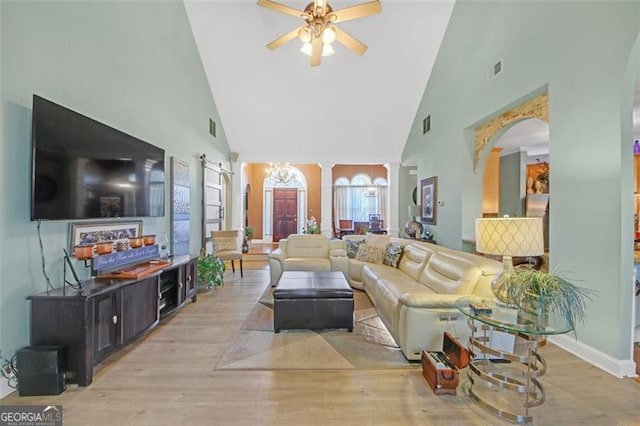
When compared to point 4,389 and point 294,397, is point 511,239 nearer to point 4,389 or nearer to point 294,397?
point 294,397

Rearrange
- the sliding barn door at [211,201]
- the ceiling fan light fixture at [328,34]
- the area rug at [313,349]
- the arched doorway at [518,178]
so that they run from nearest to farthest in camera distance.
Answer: the area rug at [313,349]
the ceiling fan light fixture at [328,34]
the sliding barn door at [211,201]
the arched doorway at [518,178]

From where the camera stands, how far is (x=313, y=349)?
2.93 metres

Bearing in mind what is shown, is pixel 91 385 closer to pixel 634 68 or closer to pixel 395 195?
pixel 634 68

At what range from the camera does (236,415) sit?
2.00 m

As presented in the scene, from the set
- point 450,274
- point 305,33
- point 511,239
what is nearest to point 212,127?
point 305,33

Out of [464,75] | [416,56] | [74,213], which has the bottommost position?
[74,213]

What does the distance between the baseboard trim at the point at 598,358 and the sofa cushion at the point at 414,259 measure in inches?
58.6

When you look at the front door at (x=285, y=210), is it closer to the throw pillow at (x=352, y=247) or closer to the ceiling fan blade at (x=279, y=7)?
the throw pillow at (x=352, y=247)

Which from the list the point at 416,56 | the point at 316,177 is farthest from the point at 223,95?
the point at 316,177

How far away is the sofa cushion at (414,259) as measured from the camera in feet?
13.0

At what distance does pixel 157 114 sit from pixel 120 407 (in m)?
3.51

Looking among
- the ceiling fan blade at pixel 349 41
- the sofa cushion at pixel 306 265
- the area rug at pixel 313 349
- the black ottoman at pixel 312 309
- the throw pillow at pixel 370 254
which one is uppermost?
the ceiling fan blade at pixel 349 41

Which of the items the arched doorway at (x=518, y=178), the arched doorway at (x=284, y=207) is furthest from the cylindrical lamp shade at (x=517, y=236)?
the arched doorway at (x=284, y=207)

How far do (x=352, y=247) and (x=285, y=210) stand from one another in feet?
20.2
